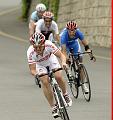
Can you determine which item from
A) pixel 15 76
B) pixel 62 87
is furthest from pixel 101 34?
pixel 62 87

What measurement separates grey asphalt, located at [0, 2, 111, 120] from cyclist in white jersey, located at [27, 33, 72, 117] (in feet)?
3.37

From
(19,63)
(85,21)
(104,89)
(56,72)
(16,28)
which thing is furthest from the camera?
(16,28)

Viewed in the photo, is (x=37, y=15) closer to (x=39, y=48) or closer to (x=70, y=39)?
(x=70, y=39)

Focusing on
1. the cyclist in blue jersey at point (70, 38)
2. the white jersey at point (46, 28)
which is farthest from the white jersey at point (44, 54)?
the white jersey at point (46, 28)

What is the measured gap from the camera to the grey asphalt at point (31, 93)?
12.4m

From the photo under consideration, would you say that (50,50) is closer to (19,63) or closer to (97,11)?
(19,63)

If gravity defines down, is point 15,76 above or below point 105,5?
below

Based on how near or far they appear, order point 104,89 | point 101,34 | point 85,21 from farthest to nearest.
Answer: point 85,21, point 101,34, point 104,89

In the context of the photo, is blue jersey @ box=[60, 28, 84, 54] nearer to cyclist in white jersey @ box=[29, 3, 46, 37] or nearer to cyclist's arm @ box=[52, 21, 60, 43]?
cyclist's arm @ box=[52, 21, 60, 43]

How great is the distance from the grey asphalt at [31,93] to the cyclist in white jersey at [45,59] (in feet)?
3.37

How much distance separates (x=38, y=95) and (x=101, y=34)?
36.1ft

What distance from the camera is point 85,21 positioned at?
27.6 metres

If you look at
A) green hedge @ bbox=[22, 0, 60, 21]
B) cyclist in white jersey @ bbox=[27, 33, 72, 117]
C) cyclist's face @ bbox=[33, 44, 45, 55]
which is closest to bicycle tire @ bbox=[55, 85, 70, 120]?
cyclist in white jersey @ bbox=[27, 33, 72, 117]

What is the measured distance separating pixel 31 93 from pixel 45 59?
4033 millimetres
